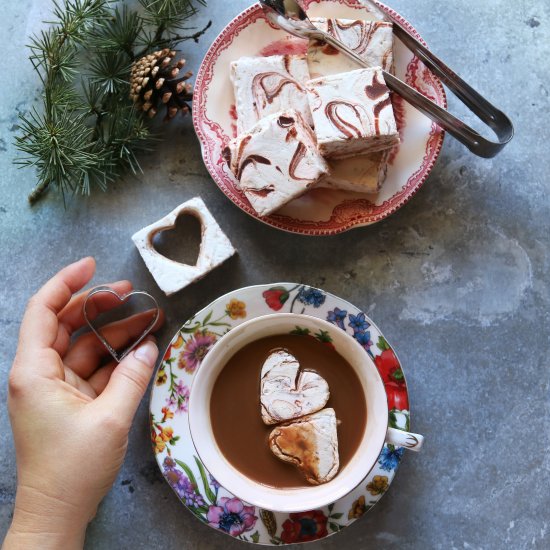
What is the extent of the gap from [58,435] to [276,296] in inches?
22.2

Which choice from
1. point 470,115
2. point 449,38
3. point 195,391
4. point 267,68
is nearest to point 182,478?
point 195,391

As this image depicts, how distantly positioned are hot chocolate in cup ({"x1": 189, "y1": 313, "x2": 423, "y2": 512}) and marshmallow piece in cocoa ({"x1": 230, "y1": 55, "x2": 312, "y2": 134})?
511mm

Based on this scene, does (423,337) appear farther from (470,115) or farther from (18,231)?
(18,231)

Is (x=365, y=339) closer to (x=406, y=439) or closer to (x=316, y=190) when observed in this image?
(x=406, y=439)

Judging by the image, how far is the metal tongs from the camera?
150cm

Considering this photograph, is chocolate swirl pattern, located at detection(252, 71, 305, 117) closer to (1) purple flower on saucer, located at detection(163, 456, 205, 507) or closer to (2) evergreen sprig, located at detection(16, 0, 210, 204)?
(2) evergreen sprig, located at detection(16, 0, 210, 204)

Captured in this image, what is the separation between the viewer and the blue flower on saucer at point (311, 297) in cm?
147

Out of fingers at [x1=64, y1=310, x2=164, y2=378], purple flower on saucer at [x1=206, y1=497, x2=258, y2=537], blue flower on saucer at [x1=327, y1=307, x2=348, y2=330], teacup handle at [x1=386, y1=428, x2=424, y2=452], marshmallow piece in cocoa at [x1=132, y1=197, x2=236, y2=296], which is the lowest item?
purple flower on saucer at [x1=206, y1=497, x2=258, y2=537]

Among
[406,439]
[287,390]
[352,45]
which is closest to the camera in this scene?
[406,439]

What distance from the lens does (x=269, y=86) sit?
1541 mm

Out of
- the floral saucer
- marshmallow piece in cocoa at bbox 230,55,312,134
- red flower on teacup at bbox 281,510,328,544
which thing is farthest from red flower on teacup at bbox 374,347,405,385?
marshmallow piece in cocoa at bbox 230,55,312,134

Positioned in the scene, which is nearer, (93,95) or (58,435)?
(58,435)

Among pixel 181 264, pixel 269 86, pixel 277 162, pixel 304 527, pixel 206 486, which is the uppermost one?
pixel 269 86

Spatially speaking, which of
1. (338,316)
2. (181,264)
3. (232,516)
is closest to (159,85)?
(181,264)
